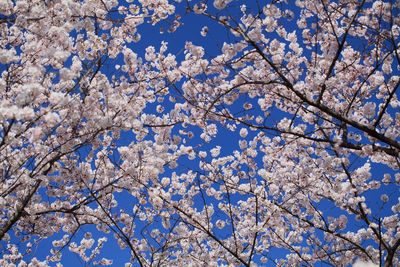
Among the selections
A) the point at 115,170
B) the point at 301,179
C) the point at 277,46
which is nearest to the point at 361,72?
the point at 277,46

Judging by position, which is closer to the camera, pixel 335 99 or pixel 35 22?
pixel 35 22

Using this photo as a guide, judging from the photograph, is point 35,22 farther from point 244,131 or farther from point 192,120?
point 244,131

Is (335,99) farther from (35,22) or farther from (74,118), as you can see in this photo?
(35,22)

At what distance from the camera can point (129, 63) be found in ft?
17.8

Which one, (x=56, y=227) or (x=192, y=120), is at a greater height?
(x=192, y=120)

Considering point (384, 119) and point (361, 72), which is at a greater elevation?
point (361, 72)

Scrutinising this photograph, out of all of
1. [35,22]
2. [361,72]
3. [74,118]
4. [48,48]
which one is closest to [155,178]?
[74,118]

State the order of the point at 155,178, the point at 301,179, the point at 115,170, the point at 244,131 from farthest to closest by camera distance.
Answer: the point at 244,131
the point at 301,179
the point at 115,170
the point at 155,178

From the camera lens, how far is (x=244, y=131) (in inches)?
303

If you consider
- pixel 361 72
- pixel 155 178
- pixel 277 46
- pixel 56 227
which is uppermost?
pixel 361 72

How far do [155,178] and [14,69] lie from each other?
3117 mm

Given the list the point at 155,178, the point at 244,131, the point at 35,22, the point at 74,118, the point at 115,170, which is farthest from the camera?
the point at 244,131

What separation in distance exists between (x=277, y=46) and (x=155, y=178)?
→ 318cm

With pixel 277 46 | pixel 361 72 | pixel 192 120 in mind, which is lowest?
pixel 192 120
